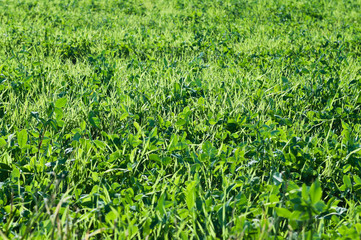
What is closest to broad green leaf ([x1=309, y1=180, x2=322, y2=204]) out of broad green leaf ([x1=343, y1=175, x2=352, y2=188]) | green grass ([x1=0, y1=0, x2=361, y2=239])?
green grass ([x1=0, y1=0, x2=361, y2=239])

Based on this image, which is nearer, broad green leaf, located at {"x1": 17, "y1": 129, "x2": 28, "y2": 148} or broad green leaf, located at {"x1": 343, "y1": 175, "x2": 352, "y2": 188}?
broad green leaf, located at {"x1": 343, "y1": 175, "x2": 352, "y2": 188}

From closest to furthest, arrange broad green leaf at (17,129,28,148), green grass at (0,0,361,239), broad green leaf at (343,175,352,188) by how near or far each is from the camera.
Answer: green grass at (0,0,361,239), broad green leaf at (343,175,352,188), broad green leaf at (17,129,28,148)

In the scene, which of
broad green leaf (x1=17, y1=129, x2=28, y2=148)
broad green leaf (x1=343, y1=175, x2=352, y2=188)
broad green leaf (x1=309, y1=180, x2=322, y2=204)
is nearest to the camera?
broad green leaf (x1=309, y1=180, x2=322, y2=204)

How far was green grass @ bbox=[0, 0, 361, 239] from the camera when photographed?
1611mm

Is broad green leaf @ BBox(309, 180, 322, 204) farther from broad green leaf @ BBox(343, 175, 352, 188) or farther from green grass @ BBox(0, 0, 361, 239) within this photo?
broad green leaf @ BBox(343, 175, 352, 188)

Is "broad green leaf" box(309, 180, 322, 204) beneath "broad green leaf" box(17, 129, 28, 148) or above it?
above

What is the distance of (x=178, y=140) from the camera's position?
2.31 meters

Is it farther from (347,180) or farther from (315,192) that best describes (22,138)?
(347,180)

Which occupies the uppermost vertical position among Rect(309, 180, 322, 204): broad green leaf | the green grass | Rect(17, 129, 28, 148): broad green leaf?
Rect(309, 180, 322, 204): broad green leaf

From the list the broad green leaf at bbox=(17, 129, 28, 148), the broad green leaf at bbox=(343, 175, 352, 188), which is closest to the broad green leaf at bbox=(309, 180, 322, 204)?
the broad green leaf at bbox=(343, 175, 352, 188)

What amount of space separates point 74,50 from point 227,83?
239cm

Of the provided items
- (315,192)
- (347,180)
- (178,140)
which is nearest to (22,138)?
(178,140)

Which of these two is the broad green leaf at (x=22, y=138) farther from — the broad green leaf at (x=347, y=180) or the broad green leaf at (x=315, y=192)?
the broad green leaf at (x=347, y=180)

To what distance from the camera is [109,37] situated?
17.2ft
